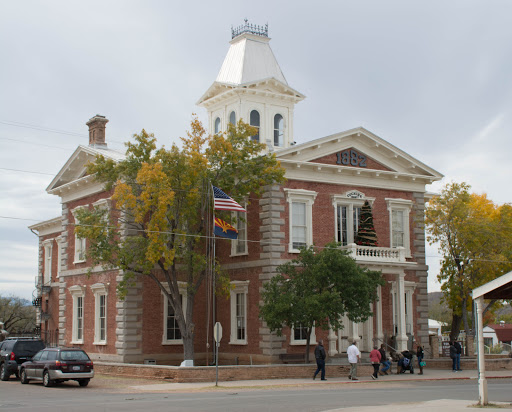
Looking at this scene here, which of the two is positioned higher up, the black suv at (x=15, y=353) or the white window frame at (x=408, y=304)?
the white window frame at (x=408, y=304)

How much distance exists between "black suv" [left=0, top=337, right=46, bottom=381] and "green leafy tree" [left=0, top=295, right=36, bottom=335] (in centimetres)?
3975

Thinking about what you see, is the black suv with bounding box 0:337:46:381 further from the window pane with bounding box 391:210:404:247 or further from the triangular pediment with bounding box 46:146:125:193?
the window pane with bounding box 391:210:404:247

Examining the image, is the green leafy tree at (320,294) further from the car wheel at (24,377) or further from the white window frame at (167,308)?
the car wheel at (24,377)

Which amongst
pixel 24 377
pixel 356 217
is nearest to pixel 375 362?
pixel 356 217

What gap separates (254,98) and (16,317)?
40460 millimetres

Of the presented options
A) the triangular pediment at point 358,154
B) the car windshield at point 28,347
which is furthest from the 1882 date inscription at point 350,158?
the car windshield at point 28,347

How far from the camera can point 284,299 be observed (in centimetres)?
3222

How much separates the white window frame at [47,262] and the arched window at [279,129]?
1856 cm

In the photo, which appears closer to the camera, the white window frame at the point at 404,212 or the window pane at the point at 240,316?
the window pane at the point at 240,316

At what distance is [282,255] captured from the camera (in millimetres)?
36094

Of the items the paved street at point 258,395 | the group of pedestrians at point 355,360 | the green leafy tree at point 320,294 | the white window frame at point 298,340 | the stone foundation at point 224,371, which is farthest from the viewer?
the white window frame at point 298,340

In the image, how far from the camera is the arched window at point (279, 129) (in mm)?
45938

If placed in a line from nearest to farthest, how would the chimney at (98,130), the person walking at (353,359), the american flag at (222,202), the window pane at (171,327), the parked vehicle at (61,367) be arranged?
the parked vehicle at (61,367) < the person walking at (353,359) < the american flag at (222,202) < the window pane at (171,327) < the chimney at (98,130)

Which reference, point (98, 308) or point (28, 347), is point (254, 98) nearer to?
point (98, 308)
